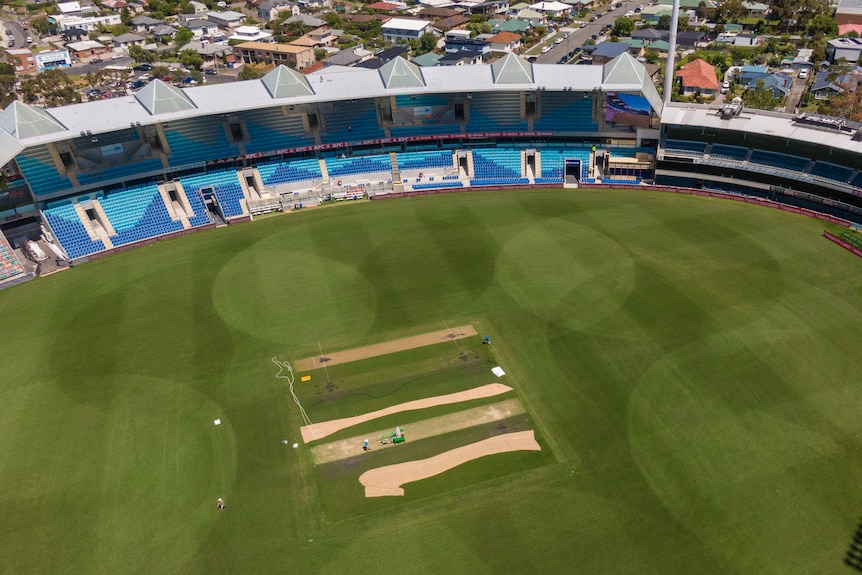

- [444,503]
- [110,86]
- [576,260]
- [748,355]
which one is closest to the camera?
[444,503]

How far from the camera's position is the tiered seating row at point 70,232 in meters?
57.1

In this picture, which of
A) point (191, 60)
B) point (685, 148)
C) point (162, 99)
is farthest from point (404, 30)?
point (685, 148)

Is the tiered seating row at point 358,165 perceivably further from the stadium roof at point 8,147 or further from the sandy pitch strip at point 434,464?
the sandy pitch strip at point 434,464

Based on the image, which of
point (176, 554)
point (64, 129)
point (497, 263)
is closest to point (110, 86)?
point (64, 129)

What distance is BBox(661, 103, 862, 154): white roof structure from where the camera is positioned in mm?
53594

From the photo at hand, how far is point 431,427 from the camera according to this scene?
118 feet

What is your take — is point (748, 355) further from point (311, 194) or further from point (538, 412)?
point (311, 194)

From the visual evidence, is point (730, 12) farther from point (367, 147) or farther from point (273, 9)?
point (273, 9)

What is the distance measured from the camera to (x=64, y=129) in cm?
5659

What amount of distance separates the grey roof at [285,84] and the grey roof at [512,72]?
21419 mm

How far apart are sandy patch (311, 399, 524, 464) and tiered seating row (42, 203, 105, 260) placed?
3810 cm

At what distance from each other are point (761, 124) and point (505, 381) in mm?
41617

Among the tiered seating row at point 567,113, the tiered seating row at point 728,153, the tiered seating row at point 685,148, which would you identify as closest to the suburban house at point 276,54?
the tiered seating row at point 567,113

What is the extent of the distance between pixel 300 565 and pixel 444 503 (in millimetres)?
8023
